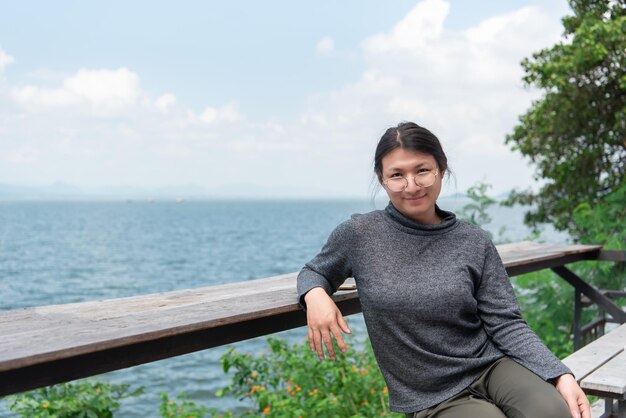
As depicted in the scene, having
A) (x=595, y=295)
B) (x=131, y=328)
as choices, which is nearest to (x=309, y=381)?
(x=595, y=295)

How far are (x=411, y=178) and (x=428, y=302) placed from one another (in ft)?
1.22

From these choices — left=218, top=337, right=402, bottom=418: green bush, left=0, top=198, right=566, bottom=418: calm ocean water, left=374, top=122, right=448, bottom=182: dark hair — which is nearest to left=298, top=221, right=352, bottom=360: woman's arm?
left=374, top=122, right=448, bottom=182: dark hair

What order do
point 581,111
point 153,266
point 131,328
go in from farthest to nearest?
point 153,266, point 581,111, point 131,328

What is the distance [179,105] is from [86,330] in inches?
4752

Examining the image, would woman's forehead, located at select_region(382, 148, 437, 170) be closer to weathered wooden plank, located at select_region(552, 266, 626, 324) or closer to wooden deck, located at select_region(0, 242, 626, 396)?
wooden deck, located at select_region(0, 242, 626, 396)

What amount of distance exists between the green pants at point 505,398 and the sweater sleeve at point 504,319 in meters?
0.04

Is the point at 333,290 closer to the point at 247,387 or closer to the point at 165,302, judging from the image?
the point at 165,302

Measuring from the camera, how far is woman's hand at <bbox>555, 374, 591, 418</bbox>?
5.88 ft

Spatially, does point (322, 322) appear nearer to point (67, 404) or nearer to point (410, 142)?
point (410, 142)

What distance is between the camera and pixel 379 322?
193 centimetres

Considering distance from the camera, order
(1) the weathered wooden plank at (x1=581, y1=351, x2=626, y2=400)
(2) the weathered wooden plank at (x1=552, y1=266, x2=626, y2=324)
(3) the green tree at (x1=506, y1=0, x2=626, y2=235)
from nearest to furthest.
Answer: (1) the weathered wooden plank at (x1=581, y1=351, x2=626, y2=400), (2) the weathered wooden plank at (x1=552, y1=266, x2=626, y2=324), (3) the green tree at (x1=506, y1=0, x2=626, y2=235)

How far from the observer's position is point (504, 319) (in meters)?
2.00

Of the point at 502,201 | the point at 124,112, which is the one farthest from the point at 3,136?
the point at 502,201

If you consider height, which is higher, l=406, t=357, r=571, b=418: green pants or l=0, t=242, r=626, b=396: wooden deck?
l=0, t=242, r=626, b=396: wooden deck
